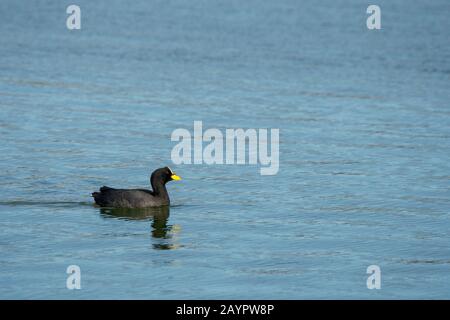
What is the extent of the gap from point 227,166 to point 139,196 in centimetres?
498

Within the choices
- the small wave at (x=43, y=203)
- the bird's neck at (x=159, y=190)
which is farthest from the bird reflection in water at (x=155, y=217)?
the small wave at (x=43, y=203)

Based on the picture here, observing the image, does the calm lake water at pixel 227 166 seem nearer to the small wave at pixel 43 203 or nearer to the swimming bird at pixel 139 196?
the small wave at pixel 43 203

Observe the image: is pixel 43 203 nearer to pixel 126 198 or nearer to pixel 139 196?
pixel 126 198

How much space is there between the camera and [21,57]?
149 feet

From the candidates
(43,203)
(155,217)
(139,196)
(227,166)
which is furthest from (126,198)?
(227,166)

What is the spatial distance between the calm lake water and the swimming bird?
280 mm

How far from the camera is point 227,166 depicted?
1134 inches

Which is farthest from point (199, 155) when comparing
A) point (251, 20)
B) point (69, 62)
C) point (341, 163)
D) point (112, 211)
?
point (251, 20)

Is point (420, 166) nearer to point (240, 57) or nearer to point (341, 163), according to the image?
point (341, 163)

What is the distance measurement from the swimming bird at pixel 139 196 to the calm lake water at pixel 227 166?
280mm

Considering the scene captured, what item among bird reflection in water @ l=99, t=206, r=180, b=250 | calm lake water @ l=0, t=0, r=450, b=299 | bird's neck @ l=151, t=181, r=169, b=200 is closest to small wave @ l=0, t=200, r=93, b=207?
calm lake water @ l=0, t=0, r=450, b=299

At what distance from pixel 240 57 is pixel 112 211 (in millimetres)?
25437

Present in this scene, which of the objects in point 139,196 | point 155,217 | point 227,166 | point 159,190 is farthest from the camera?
point 227,166

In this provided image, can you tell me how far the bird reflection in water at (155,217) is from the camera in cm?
2217
